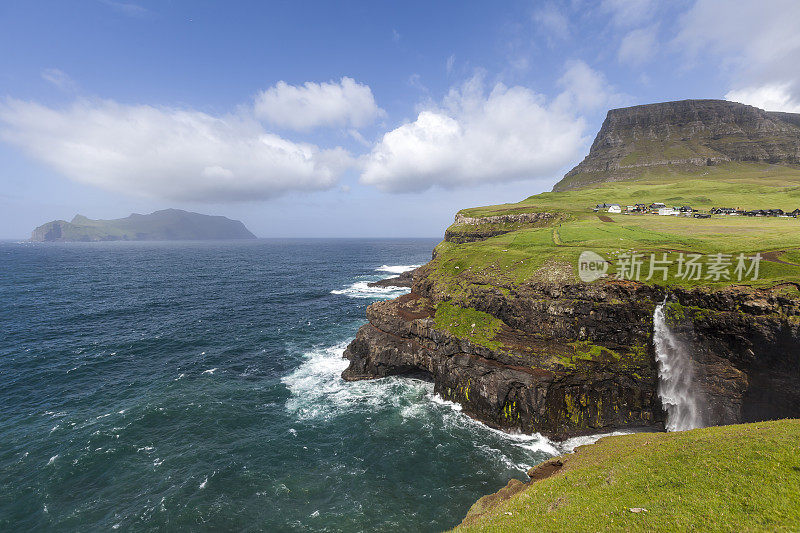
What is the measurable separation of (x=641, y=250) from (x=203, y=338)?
78.4m

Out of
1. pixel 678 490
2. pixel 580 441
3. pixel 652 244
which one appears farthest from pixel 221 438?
pixel 652 244

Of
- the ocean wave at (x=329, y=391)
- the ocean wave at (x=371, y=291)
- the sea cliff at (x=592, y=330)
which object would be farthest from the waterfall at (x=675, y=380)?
the ocean wave at (x=371, y=291)

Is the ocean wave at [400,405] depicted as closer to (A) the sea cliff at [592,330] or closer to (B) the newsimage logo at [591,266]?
(A) the sea cliff at [592,330]

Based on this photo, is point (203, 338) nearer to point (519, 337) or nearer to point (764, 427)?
point (519, 337)

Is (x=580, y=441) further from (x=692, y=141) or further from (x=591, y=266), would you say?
(x=692, y=141)

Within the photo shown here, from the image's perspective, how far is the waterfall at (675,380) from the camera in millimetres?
32594

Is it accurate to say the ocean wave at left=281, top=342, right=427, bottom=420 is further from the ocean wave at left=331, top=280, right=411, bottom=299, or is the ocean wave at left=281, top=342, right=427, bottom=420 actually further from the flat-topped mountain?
the flat-topped mountain

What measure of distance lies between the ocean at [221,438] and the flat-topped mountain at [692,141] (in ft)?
642

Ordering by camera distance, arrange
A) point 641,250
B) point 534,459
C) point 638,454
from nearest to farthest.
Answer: point 638,454
point 534,459
point 641,250

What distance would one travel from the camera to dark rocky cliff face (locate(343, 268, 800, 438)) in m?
29.6

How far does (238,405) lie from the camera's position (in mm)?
39438

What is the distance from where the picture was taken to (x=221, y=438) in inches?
1319

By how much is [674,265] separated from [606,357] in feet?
52.2

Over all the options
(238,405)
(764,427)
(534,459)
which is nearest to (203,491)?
(238,405)
